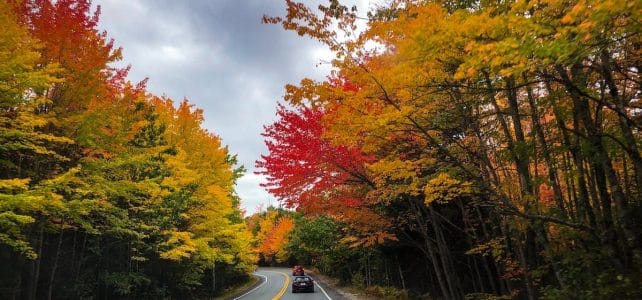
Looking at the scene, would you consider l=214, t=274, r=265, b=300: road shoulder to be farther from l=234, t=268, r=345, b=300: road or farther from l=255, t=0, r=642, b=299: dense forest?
l=255, t=0, r=642, b=299: dense forest

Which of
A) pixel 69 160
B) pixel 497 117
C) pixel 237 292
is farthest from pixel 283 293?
pixel 497 117

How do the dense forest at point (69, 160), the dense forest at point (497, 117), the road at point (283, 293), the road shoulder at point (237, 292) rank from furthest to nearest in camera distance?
the road shoulder at point (237, 292), the road at point (283, 293), the dense forest at point (69, 160), the dense forest at point (497, 117)

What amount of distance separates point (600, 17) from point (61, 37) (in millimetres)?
13198

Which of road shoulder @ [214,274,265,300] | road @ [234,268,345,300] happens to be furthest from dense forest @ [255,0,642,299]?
road shoulder @ [214,274,265,300]

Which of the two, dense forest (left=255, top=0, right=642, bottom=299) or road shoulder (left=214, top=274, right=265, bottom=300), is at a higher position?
dense forest (left=255, top=0, right=642, bottom=299)

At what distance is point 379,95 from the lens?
25.2 ft

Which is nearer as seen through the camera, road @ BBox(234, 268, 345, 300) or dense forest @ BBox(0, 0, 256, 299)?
dense forest @ BBox(0, 0, 256, 299)

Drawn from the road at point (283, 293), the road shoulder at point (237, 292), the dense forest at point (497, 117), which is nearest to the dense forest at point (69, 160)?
the dense forest at point (497, 117)

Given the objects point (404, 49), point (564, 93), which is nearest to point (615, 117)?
point (564, 93)

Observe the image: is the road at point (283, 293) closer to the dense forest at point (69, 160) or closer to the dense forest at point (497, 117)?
the dense forest at point (69, 160)

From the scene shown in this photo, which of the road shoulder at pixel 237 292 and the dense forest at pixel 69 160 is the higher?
the dense forest at pixel 69 160

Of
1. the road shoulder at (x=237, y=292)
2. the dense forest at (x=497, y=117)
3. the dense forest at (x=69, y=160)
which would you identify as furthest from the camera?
the road shoulder at (x=237, y=292)

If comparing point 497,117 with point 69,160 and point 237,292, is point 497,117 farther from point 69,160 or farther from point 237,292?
point 237,292

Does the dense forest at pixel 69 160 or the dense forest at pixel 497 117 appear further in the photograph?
the dense forest at pixel 69 160
